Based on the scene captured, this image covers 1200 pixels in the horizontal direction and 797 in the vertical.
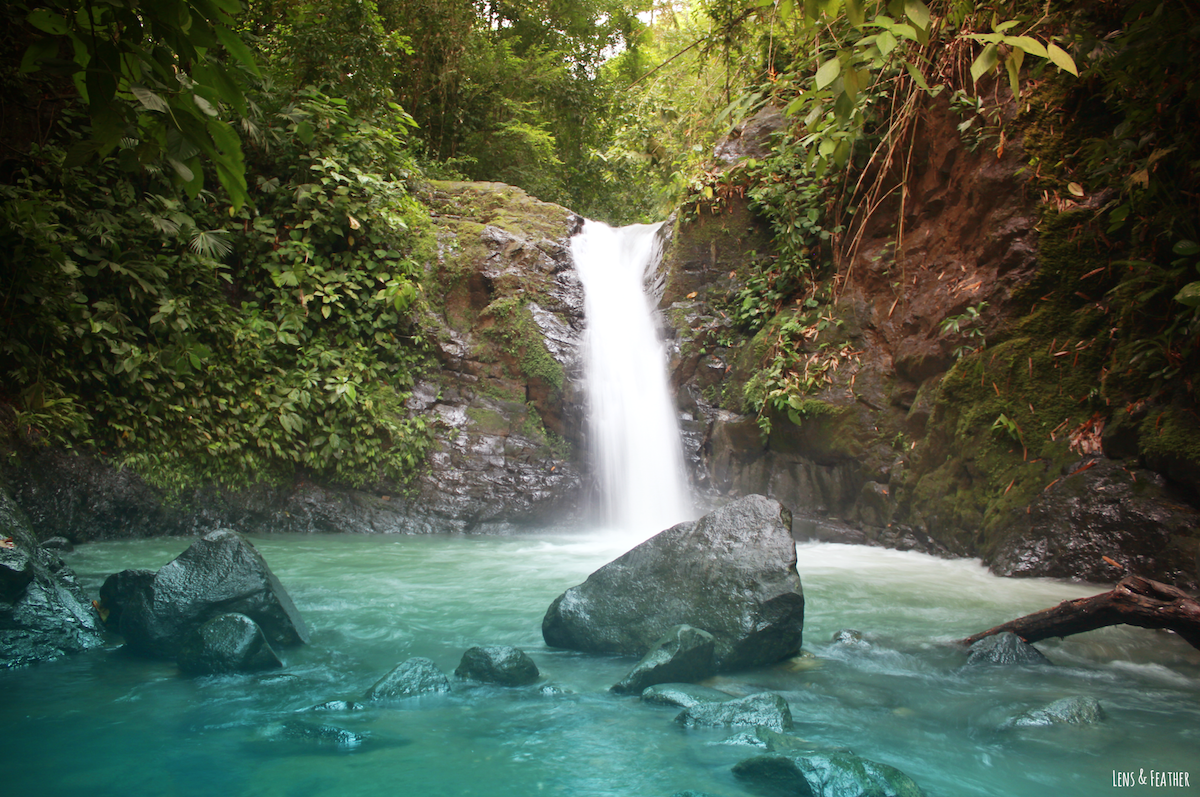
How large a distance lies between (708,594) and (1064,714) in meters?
1.61

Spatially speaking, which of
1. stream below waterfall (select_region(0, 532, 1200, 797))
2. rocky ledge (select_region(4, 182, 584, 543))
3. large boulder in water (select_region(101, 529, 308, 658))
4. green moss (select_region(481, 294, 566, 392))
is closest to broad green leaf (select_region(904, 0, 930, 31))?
stream below waterfall (select_region(0, 532, 1200, 797))

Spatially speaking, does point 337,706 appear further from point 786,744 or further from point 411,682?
point 786,744

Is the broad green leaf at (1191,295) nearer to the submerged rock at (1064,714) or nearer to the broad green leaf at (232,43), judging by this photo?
the submerged rock at (1064,714)

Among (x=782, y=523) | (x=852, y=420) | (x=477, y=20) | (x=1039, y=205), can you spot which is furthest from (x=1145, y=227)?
(x=477, y=20)

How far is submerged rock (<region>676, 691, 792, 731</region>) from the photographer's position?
107 inches

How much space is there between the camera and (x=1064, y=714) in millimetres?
2824

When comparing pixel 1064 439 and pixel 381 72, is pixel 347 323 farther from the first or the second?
pixel 1064 439

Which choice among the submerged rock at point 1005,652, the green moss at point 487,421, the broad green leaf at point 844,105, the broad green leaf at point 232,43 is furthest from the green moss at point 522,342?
the broad green leaf at point 232,43

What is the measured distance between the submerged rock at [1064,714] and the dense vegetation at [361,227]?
7.55 feet

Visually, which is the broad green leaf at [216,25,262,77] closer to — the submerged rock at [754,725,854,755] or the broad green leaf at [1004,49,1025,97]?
the broad green leaf at [1004,49,1025,97]

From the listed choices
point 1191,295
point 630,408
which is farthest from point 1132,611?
point 630,408

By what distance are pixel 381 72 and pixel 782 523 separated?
9.60m

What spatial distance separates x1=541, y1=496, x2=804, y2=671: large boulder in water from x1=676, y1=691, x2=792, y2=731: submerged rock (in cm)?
62

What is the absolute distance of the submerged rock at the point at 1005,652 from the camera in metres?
3.53
